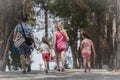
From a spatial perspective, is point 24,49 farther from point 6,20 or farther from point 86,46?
point 6,20

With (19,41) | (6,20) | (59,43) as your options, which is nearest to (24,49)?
(19,41)

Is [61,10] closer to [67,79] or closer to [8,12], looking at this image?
[8,12]

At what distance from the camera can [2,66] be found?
2564cm

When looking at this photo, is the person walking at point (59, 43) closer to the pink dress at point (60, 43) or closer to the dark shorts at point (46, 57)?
the pink dress at point (60, 43)

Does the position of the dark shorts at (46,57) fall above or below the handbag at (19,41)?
below

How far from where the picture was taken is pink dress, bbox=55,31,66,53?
16.4m

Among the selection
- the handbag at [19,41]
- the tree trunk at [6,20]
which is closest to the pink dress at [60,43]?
the handbag at [19,41]

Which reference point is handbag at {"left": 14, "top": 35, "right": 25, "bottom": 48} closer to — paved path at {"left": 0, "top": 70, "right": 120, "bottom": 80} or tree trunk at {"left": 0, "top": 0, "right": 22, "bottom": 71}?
paved path at {"left": 0, "top": 70, "right": 120, "bottom": 80}

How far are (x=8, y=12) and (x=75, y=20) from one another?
454 centimetres

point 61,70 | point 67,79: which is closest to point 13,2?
point 61,70

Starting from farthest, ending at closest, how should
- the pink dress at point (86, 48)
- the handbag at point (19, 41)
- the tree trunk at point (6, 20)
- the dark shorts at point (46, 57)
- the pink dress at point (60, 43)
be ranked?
the tree trunk at point (6, 20)
the pink dress at point (86, 48)
the dark shorts at point (46, 57)
the pink dress at point (60, 43)
the handbag at point (19, 41)

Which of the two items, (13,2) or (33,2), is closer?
(13,2)

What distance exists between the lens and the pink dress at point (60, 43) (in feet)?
53.7

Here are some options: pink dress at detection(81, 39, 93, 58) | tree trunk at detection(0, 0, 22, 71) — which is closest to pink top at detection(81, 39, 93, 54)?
pink dress at detection(81, 39, 93, 58)
